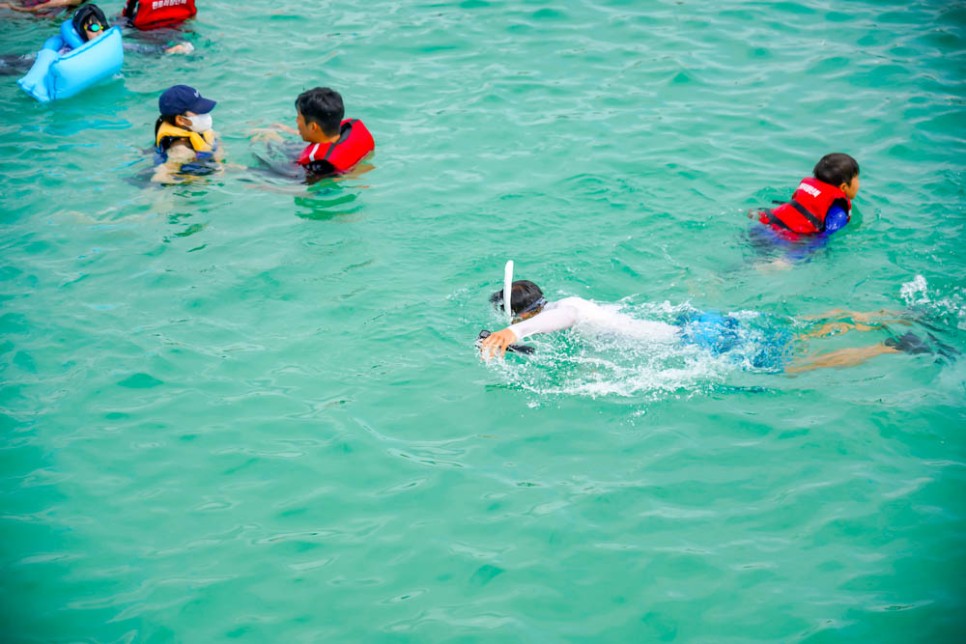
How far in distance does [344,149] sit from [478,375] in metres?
3.54

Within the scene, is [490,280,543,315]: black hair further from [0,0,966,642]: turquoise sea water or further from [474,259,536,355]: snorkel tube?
[0,0,966,642]: turquoise sea water

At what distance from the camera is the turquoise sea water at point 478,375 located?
438 centimetres

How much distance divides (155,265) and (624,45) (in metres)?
6.83

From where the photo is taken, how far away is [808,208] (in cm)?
717

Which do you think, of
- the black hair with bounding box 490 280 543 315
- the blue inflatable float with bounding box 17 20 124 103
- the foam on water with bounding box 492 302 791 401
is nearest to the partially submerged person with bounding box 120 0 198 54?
the blue inflatable float with bounding box 17 20 124 103

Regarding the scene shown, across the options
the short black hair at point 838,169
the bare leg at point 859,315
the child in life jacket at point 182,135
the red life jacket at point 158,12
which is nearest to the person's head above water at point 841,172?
the short black hair at point 838,169

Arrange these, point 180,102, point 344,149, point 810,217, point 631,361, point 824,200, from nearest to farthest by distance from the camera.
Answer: point 631,361, point 824,200, point 810,217, point 180,102, point 344,149

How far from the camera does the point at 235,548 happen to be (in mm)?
4625

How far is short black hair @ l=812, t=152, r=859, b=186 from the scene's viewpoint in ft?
23.2

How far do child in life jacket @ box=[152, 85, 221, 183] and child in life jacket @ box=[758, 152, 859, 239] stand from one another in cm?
567

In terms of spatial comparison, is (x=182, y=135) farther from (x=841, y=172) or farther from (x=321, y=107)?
(x=841, y=172)

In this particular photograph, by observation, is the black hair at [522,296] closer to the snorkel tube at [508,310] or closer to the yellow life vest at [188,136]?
the snorkel tube at [508,310]

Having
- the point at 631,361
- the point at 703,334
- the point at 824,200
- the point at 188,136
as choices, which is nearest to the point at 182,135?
the point at 188,136

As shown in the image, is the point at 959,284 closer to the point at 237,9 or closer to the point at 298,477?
the point at 298,477
